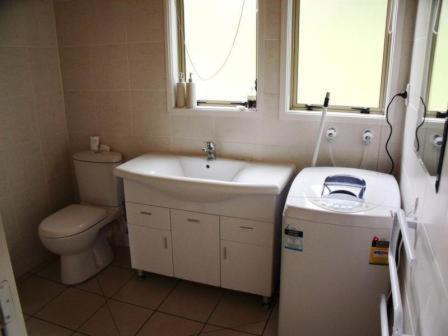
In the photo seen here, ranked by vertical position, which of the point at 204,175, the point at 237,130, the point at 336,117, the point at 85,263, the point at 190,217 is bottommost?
the point at 85,263

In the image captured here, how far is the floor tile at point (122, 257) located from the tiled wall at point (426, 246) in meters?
1.92

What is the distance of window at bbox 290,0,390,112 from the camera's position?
2.05 m

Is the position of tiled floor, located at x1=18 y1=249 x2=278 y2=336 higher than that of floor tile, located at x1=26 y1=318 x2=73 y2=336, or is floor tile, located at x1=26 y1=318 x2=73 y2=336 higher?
tiled floor, located at x1=18 y1=249 x2=278 y2=336

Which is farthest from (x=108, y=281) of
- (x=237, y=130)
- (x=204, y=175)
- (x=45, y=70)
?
(x=45, y=70)

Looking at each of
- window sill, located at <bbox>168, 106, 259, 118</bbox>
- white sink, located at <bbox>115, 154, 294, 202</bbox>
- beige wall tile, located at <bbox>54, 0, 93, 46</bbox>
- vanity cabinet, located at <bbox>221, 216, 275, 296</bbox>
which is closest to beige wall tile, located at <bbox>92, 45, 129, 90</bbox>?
beige wall tile, located at <bbox>54, 0, 93, 46</bbox>

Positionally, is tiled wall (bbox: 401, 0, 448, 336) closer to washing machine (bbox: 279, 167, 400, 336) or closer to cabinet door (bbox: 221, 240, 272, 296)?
washing machine (bbox: 279, 167, 400, 336)

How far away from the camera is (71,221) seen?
7.89ft

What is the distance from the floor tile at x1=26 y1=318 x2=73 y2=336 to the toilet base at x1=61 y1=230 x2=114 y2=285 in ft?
1.18

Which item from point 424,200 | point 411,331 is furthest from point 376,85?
point 411,331

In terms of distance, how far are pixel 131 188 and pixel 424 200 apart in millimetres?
1614

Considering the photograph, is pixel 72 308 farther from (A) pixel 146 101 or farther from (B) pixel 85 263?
(A) pixel 146 101

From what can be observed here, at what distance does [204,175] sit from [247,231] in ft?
1.75

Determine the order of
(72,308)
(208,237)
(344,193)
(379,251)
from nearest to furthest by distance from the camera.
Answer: (379,251) < (344,193) < (208,237) < (72,308)

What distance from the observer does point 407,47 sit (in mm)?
1904
